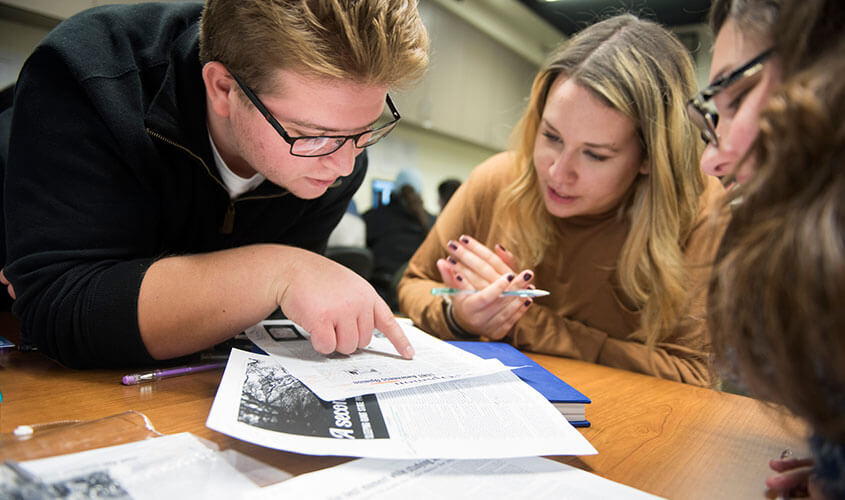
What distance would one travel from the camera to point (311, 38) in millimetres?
804

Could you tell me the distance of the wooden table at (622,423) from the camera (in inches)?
22.2

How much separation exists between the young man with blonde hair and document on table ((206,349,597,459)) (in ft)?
0.44

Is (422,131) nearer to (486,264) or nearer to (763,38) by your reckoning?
(486,264)

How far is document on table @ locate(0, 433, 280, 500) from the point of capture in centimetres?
41

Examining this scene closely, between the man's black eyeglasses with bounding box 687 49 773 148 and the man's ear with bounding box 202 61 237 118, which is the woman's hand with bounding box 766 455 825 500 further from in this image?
the man's ear with bounding box 202 61 237 118

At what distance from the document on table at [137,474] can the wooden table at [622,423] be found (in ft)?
0.14

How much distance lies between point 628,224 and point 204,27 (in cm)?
104

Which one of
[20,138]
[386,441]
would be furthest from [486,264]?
[20,138]

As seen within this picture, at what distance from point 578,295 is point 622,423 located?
66 cm

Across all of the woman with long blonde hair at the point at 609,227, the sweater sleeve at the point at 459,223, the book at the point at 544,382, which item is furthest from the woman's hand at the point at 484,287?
the sweater sleeve at the point at 459,223

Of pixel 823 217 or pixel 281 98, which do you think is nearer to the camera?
pixel 823 217

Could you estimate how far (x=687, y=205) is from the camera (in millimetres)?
1280

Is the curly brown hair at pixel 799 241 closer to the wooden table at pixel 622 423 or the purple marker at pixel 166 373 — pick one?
the wooden table at pixel 622 423

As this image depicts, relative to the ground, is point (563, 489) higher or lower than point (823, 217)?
lower
